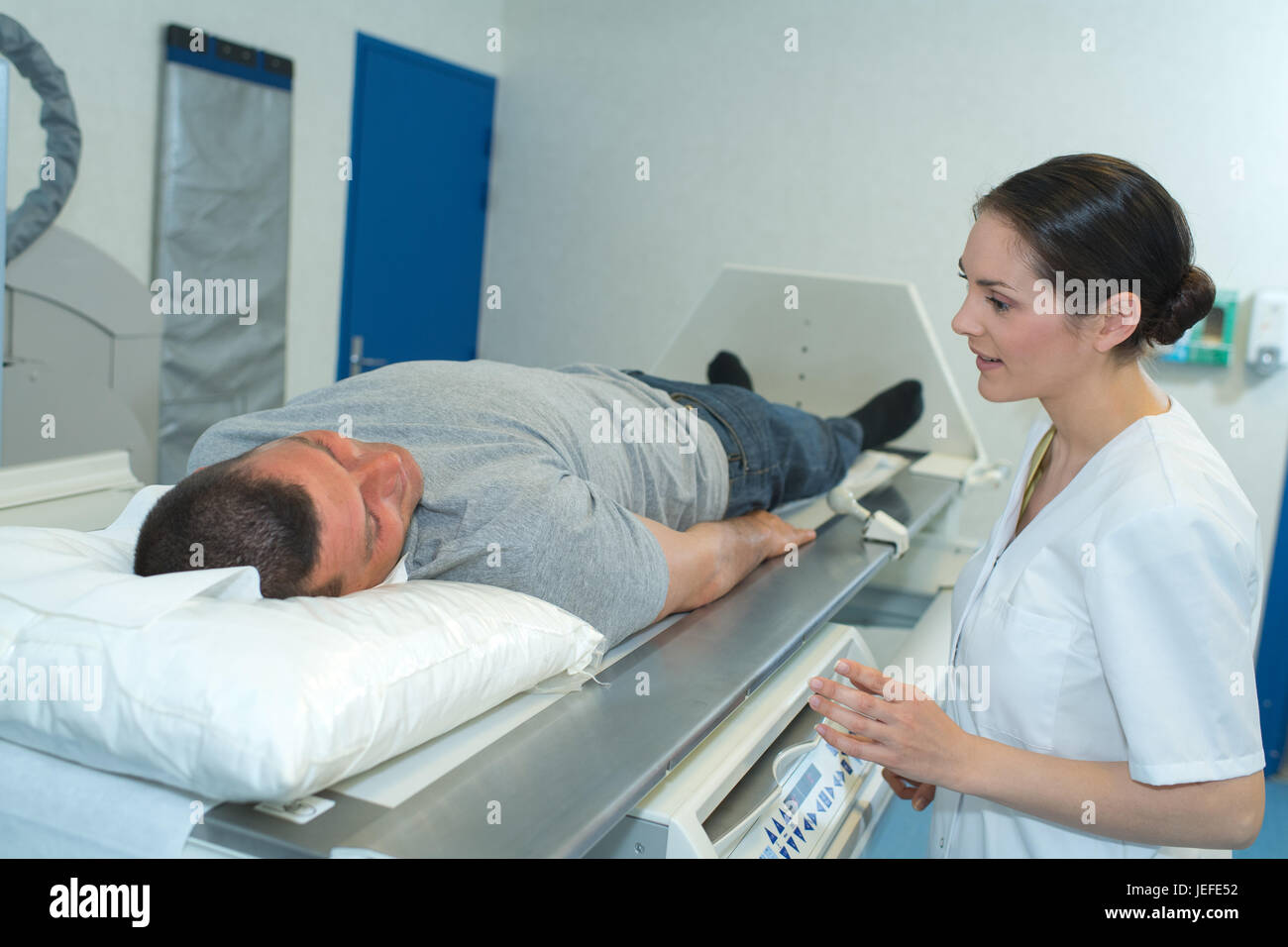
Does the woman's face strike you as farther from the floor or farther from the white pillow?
the floor

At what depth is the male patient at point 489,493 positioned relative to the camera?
1176mm

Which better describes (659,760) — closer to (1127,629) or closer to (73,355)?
(1127,629)

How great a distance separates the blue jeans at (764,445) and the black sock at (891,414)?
36cm

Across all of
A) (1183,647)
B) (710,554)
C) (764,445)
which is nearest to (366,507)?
(710,554)

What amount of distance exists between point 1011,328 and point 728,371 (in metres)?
1.79

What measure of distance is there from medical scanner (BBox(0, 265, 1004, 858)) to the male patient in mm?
102

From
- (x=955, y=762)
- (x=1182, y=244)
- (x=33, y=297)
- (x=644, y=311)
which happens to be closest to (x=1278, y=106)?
(x=644, y=311)

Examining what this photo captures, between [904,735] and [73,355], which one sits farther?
[73,355]

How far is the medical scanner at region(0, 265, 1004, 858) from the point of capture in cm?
92

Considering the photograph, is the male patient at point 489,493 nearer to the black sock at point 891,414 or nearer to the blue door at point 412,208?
the black sock at point 891,414

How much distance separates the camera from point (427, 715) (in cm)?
103

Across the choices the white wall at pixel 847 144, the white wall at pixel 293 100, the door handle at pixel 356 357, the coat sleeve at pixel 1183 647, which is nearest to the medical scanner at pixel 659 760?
the coat sleeve at pixel 1183 647

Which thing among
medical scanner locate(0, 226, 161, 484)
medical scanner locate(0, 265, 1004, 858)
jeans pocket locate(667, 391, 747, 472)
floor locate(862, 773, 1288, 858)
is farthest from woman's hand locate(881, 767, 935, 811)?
medical scanner locate(0, 226, 161, 484)

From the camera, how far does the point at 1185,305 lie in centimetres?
119
